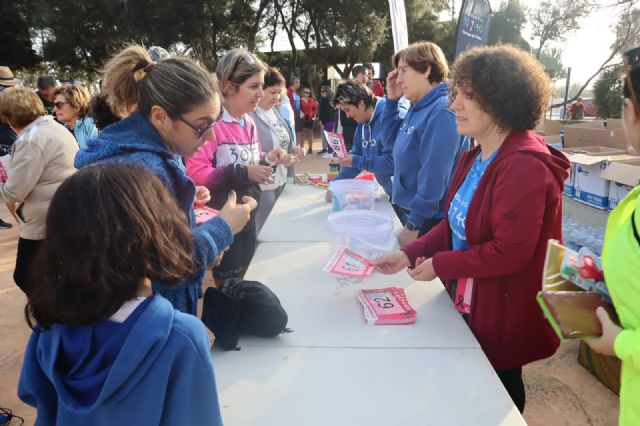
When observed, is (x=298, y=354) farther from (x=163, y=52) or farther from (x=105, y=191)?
(x=163, y=52)

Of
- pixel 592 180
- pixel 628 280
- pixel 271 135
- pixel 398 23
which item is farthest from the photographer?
pixel 398 23

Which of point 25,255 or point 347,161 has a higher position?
point 347,161

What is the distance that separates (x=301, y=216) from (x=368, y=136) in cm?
85

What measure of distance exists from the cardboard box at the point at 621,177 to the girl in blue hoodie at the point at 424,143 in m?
1.30

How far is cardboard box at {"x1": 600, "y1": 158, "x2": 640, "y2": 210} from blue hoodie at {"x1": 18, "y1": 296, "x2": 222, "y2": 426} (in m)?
2.84

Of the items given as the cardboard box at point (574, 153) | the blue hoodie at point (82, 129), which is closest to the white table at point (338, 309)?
the cardboard box at point (574, 153)

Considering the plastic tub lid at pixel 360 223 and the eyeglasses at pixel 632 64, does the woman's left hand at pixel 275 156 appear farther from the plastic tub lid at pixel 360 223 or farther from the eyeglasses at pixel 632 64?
the eyeglasses at pixel 632 64

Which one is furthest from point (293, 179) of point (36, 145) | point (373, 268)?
point (373, 268)

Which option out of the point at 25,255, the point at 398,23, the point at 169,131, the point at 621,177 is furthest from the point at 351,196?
the point at 398,23

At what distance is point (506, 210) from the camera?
1.35 meters

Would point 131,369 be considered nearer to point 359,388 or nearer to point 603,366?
point 359,388

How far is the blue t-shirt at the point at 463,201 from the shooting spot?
1.54m

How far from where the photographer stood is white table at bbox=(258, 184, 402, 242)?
2492 millimetres

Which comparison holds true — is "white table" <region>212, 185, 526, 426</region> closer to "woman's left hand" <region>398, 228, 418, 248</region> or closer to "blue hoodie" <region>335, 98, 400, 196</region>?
"woman's left hand" <region>398, 228, 418, 248</region>
